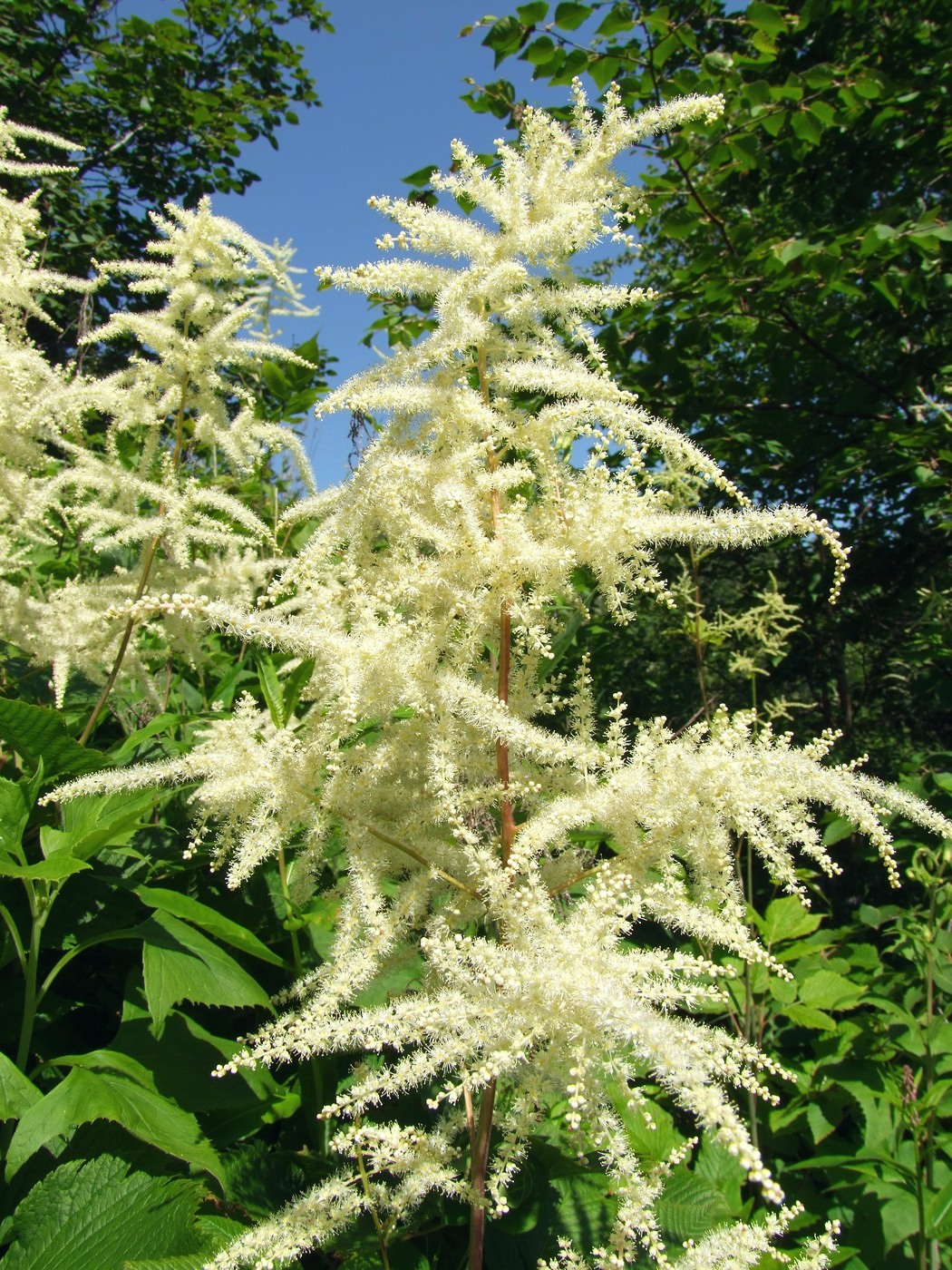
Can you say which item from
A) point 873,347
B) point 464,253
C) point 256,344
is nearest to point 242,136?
point 873,347

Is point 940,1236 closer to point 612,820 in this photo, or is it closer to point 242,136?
point 612,820

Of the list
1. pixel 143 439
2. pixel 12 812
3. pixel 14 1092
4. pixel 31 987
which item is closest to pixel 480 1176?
pixel 14 1092

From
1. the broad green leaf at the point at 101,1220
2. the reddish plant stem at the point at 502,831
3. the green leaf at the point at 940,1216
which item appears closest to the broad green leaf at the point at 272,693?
the reddish plant stem at the point at 502,831

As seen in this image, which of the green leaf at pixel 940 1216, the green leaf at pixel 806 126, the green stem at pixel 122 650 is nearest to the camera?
the green leaf at pixel 940 1216

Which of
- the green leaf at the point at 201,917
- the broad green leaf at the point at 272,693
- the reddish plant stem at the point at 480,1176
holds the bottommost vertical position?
the reddish plant stem at the point at 480,1176

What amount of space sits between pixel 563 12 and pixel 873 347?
3.61 meters

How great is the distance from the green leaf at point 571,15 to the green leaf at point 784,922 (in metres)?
3.51

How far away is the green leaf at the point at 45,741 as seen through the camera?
1.81 m

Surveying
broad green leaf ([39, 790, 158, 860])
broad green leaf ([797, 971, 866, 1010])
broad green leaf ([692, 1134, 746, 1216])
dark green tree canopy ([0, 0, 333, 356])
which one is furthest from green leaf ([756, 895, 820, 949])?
dark green tree canopy ([0, 0, 333, 356])

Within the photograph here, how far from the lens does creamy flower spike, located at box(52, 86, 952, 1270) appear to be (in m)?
1.32

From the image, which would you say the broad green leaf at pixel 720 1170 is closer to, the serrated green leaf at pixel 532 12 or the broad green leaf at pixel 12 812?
the broad green leaf at pixel 12 812

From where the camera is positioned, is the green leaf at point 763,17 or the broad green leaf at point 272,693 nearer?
the broad green leaf at point 272,693

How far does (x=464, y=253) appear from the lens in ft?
6.08

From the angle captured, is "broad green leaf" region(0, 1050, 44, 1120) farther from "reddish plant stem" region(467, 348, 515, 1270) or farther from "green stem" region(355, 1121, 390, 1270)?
"reddish plant stem" region(467, 348, 515, 1270)
